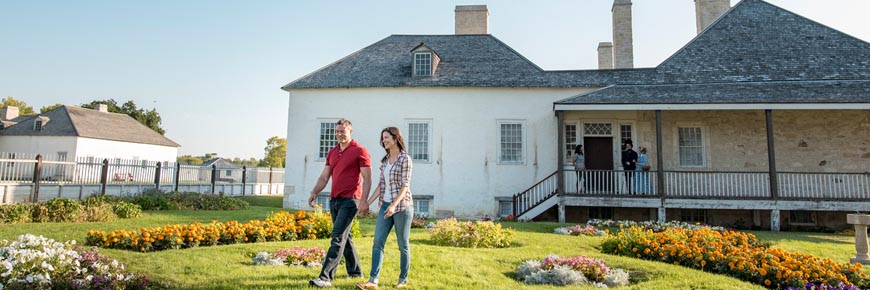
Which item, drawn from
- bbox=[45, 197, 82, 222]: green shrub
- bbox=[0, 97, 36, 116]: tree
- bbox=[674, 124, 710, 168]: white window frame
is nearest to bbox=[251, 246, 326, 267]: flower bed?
bbox=[45, 197, 82, 222]: green shrub

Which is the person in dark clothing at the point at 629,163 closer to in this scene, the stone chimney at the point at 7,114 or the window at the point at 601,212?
the window at the point at 601,212

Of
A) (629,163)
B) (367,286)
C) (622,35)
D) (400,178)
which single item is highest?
(622,35)

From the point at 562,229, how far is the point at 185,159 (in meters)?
65.0

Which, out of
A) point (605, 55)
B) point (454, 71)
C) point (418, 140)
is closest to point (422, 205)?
point (418, 140)

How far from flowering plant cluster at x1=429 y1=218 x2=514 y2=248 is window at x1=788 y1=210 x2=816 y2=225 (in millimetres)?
11575

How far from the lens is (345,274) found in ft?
18.2

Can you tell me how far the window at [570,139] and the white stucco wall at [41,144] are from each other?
3534 cm

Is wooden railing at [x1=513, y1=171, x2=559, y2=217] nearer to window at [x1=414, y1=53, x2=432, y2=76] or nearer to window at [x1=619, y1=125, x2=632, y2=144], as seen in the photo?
window at [x1=619, y1=125, x2=632, y2=144]

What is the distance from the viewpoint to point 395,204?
4566mm

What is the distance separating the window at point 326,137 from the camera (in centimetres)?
1752

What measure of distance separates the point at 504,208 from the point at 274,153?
48656 mm

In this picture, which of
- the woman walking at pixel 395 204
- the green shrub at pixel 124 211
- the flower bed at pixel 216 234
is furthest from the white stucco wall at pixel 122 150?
the woman walking at pixel 395 204

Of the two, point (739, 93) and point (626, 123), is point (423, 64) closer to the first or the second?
point (626, 123)

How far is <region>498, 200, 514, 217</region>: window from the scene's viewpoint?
16.5 metres
